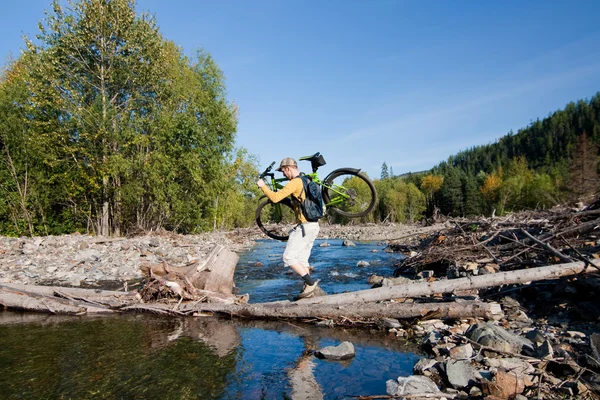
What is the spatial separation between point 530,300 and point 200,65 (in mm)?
30351

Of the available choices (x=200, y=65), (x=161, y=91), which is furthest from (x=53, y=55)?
(x=200, y=65)

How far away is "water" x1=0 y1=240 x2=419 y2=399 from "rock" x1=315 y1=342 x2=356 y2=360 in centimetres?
9

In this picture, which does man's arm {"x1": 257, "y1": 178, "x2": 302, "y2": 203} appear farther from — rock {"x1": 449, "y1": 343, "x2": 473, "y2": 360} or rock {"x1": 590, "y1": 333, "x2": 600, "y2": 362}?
rock {"x1": 590, "y1": 333, "x2": 600, "y2": 362}

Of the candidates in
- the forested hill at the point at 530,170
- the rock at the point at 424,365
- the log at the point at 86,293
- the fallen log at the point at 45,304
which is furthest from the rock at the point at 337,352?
the forested hill at the point at 530,170

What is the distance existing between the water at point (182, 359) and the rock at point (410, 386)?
235mm

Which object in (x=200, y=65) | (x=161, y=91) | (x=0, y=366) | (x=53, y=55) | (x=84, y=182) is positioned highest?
(x=200, y=65)

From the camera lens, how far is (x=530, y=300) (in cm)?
716

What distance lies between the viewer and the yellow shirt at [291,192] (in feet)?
23.5

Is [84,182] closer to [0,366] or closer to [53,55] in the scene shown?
[53,55]

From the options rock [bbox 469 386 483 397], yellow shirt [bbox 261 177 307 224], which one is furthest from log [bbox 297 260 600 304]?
rock [bbox 469 386 483 397]

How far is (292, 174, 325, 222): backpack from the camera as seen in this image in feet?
24.5

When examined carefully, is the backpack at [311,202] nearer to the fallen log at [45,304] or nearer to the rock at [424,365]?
the rock at [424,365]

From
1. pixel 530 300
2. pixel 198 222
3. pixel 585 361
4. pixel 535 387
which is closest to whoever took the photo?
pixel 535 387

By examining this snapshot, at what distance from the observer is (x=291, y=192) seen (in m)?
7.34
